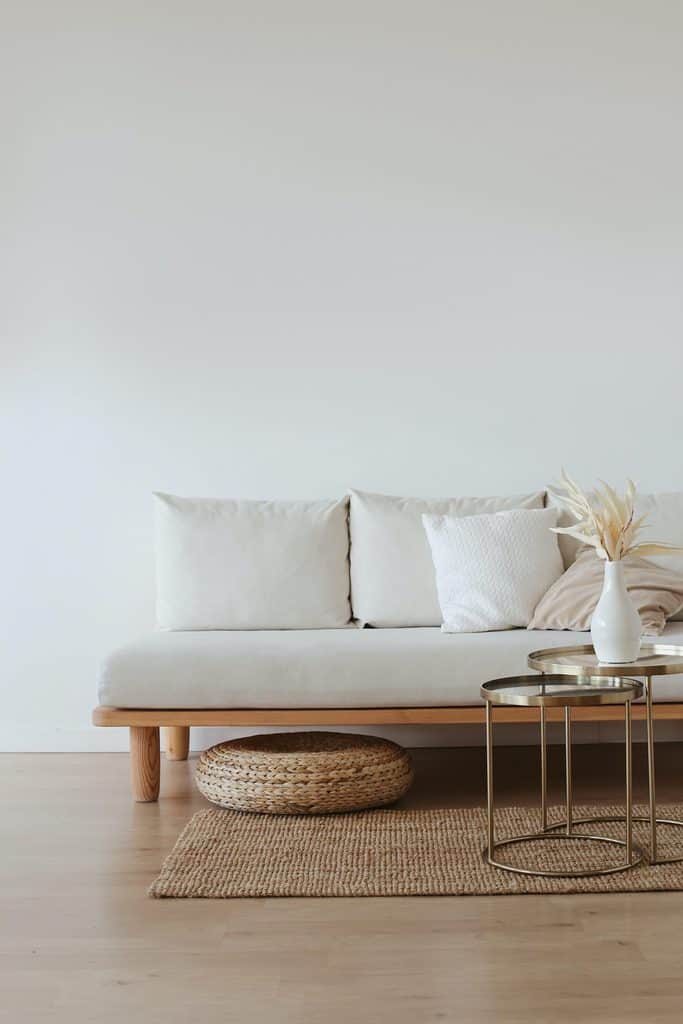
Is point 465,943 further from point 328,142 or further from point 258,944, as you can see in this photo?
point 328,142

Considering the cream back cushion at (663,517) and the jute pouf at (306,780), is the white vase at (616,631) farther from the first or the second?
the cream back cushion at (663,517)

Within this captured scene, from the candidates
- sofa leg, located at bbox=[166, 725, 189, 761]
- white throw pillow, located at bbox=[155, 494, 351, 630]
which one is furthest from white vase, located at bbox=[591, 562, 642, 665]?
sofa leg, located at bbox=[166, 725, 189, 761]

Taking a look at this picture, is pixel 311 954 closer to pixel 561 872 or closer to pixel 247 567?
pixel 561 872

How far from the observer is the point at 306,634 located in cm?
389

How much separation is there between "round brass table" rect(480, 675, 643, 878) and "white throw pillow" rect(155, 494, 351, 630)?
3.94 feet

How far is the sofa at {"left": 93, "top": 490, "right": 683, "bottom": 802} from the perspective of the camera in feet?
11.8

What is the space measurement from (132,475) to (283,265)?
997 millimetres

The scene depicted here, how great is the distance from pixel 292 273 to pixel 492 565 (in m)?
1.43

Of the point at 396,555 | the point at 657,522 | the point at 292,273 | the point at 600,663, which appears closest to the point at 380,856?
the point at 600,663

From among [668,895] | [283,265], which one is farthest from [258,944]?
[283,265]

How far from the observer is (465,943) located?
7.91 feet

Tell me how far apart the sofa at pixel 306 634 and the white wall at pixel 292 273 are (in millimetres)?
355

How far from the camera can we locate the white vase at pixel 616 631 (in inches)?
116

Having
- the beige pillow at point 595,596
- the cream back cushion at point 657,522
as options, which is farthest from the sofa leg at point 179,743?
the cream back cushion at point 657,522
